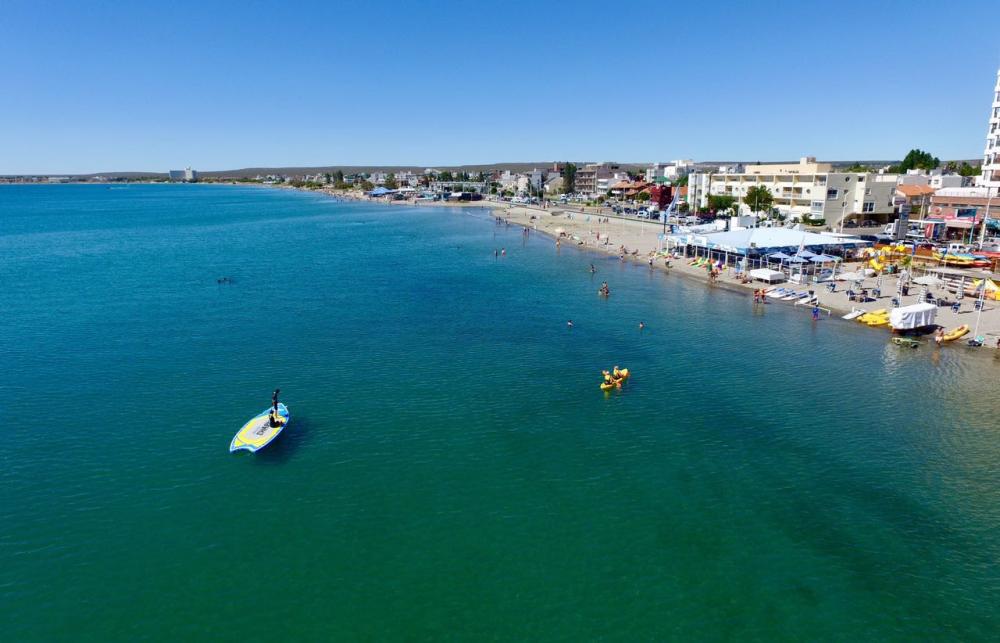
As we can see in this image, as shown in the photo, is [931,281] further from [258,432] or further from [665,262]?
[258,432]

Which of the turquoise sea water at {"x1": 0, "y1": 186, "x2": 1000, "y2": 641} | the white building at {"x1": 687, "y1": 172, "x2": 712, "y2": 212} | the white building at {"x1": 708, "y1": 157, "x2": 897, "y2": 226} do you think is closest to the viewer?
the turquoise sea water at {"x1": 0, "y1": 186, "x2": 1000, "y2": 641}

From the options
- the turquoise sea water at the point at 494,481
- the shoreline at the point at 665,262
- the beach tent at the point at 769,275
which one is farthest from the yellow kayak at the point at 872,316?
the beach tent at the point at 769,275

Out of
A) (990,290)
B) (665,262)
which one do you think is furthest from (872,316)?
(665,262)

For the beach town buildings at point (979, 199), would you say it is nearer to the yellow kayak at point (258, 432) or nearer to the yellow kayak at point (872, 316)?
the yellow kayak at point (872, 316)

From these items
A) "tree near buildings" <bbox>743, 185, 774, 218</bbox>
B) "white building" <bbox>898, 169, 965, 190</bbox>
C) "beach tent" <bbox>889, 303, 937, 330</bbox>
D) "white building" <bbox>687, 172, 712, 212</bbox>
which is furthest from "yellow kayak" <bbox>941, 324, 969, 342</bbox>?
"white building" <bbox>687, 172, 712, 212</bbox>

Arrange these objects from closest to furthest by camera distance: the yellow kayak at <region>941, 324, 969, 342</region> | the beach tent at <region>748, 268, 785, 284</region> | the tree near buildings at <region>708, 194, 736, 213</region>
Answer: the yellow kayak at <region>941, 324, 969, 342</region>
the beach tent at <region>748, 268, 785, 284</region>
the tree near buildings at <region>708, 194, 736, 213</region>

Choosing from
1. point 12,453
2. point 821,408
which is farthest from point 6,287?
point 821,408

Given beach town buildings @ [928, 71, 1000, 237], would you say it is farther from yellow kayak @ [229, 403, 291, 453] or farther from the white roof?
yellow kayak @ [229, 403, 291, 453]
